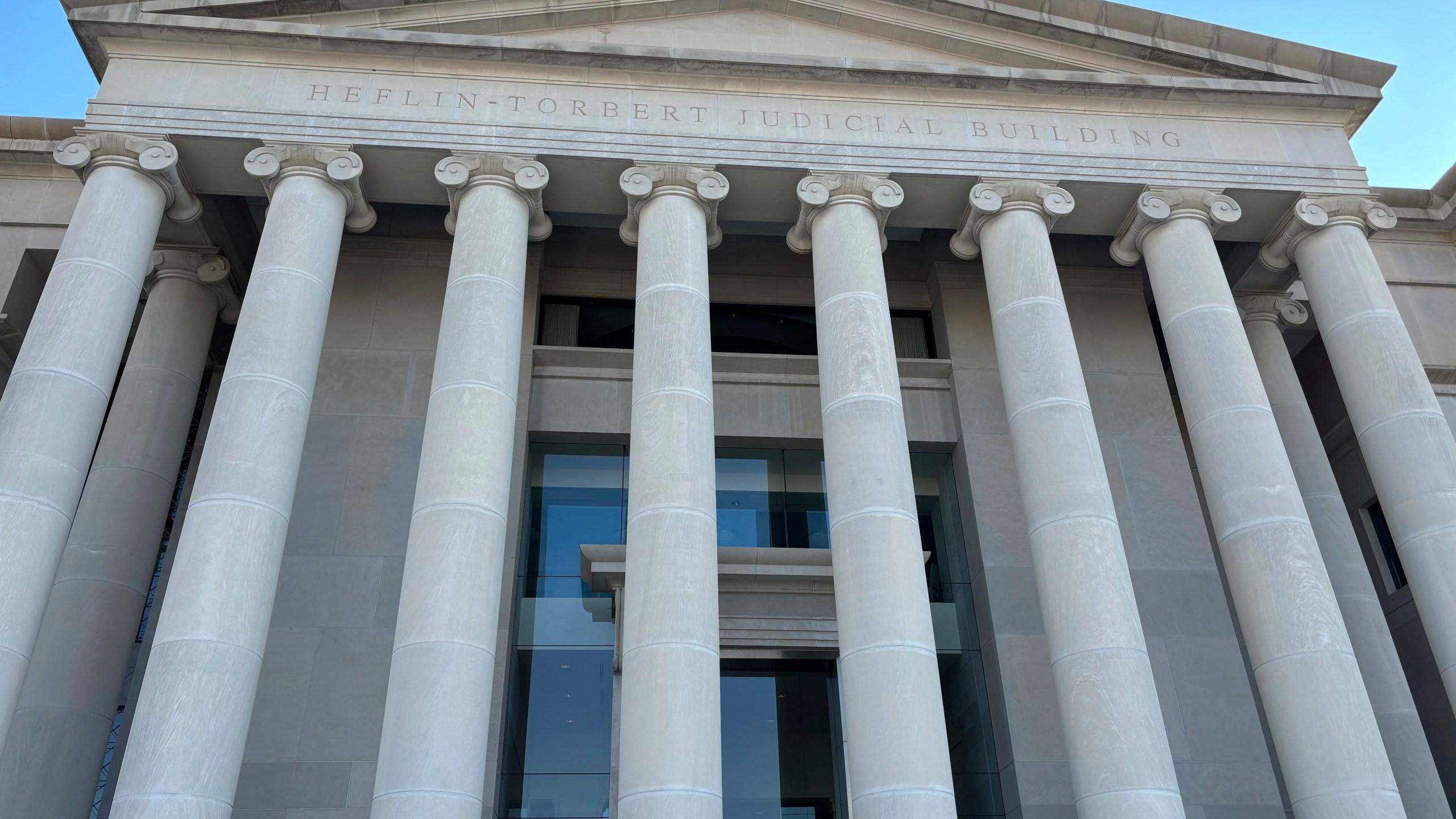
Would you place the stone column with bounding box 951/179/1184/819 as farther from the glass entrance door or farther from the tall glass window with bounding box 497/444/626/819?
the tall glass window with bounding box 497/444/626/819

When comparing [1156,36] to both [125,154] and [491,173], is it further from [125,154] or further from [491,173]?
[125,154]

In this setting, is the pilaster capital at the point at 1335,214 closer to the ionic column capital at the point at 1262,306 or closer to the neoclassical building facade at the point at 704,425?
the neoclassical building facade at the point at 704,425

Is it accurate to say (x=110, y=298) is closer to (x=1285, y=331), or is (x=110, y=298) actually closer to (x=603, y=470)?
(x=603, y=470)

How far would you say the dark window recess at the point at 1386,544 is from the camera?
1257 inches

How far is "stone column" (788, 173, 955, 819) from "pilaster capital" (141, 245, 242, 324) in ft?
45.4

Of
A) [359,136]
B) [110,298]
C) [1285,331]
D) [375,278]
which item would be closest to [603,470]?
[375,278]

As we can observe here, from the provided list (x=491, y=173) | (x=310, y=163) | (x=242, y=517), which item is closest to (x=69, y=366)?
(x=242, y=517)

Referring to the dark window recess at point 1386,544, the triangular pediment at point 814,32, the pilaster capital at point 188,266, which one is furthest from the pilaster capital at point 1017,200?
the pilaster capital at point 188,266

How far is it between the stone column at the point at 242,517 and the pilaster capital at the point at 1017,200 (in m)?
13.3

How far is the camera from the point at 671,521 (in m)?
20.1

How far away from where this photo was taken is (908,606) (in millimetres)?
19578

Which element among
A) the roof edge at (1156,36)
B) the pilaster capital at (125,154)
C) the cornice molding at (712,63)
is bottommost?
the pilaster capital at (125,154)

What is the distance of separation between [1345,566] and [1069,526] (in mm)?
9649

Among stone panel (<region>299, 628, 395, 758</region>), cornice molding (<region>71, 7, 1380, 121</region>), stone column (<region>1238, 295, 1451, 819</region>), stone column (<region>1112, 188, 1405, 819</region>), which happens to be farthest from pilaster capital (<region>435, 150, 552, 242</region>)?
stone column (<region>1238, 295, 1451, 819</region>)
